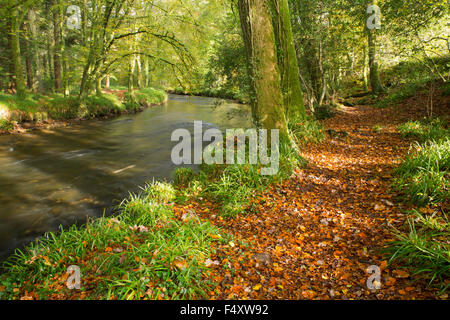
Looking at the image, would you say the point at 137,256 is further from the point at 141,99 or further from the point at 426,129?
the point at 141,99

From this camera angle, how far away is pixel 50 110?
12961mm

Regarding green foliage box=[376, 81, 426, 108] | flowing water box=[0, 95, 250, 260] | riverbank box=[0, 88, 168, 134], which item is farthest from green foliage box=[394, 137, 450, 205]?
riverbank box=[0, 88, 168, 134]

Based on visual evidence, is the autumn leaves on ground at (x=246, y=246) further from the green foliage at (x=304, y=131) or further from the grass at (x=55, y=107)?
the grass at (x=55, y=107)

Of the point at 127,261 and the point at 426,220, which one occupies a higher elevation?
the point at 426,220

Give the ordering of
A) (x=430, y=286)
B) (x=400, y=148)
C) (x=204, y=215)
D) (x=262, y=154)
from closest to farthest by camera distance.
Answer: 1. (x=430, y=286)
2. (x=204, y=215)
3. (x=262, y=154)
4. (x=400, y=148)

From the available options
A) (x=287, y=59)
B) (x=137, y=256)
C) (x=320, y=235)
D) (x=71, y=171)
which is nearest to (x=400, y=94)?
(x=287, y=59)

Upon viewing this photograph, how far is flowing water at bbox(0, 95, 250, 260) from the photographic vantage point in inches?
205

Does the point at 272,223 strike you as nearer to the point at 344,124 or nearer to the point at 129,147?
the point at 344,124

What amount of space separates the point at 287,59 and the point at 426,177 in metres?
5.64

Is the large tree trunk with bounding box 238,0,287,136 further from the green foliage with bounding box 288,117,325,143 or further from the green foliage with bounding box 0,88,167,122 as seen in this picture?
the green foliage with bounding box 0,88,167,122

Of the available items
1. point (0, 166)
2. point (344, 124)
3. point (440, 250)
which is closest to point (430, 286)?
point (440, 250)

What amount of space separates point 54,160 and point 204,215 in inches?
268

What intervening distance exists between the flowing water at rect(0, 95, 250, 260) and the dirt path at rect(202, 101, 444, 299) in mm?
3351

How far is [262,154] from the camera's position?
19.8 ft
